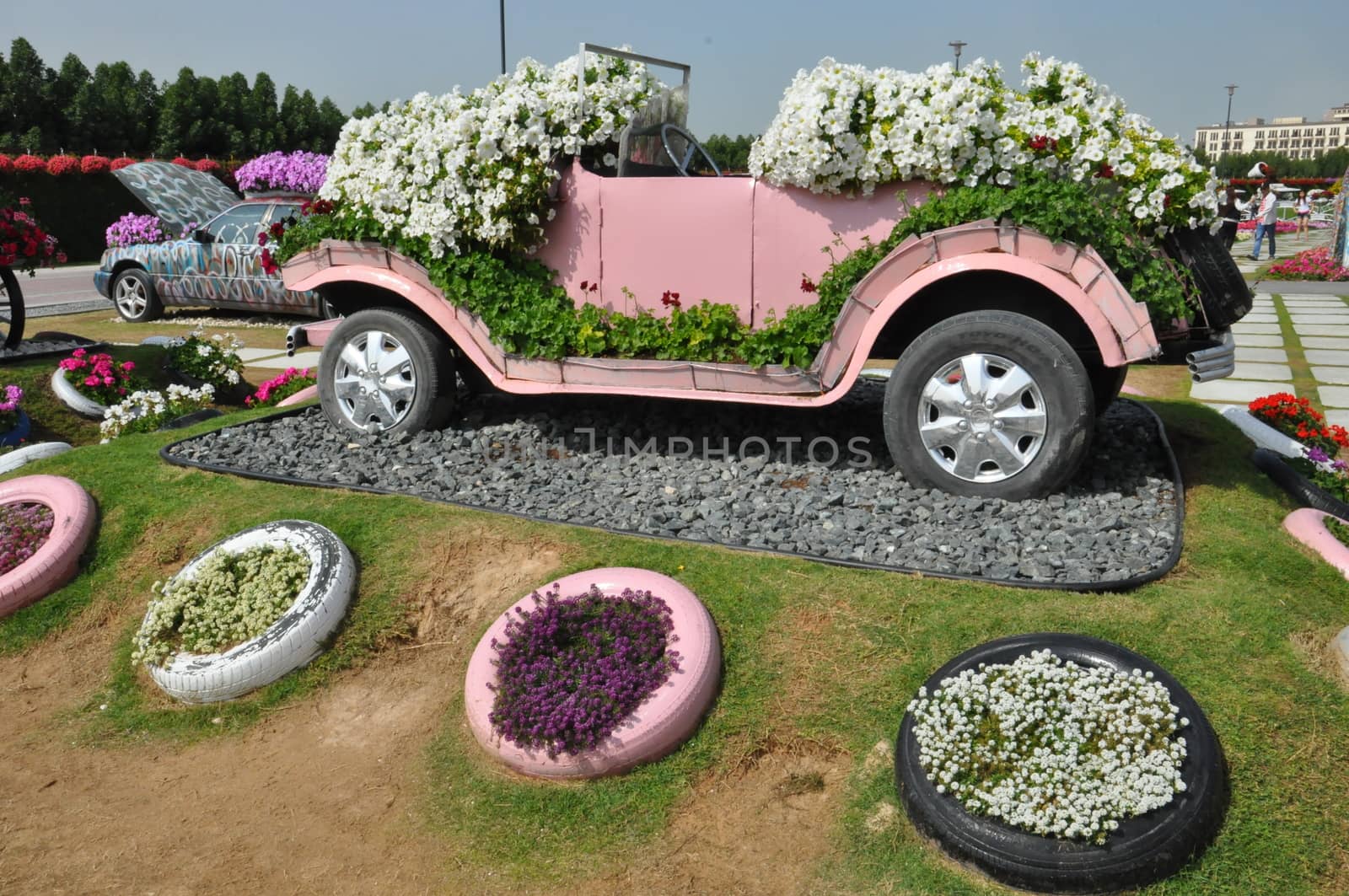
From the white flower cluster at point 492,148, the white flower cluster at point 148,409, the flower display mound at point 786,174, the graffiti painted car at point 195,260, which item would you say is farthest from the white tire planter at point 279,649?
the graffiti painted car at point 195,260

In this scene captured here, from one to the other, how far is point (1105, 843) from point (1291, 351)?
945cm

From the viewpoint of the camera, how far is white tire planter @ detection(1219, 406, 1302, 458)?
549 cm

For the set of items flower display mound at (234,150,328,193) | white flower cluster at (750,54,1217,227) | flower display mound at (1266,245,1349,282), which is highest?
flower display mound at (234,150,328,193)

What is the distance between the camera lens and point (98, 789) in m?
3.57

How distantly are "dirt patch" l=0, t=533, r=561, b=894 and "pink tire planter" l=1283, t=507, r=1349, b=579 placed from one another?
2593 mm

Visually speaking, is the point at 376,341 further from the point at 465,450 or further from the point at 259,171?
the point at 259,171

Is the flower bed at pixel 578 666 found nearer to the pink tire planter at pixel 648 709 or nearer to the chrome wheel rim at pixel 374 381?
the pink tire planter at pixel 648 709

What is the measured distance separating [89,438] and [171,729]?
4.34m

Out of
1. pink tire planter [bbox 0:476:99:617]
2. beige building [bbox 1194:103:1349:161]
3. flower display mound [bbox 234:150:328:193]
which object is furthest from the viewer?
beige building [bbox 1194:103:1349:161]

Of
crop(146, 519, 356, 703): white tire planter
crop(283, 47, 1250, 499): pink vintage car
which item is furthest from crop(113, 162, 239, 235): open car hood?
crop(146, 519, 356, 703): white tire planter

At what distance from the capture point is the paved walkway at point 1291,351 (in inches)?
324

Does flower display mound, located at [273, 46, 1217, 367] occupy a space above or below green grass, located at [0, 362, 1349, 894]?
above

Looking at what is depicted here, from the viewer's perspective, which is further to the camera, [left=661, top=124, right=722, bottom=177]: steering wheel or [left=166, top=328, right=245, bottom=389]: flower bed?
[left=166, top=328, right=245, bottom=389]: flower bed

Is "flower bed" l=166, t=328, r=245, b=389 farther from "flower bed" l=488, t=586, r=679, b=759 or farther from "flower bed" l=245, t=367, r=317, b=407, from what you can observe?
"flower bed" l=488, t=586, r=679, b=759
